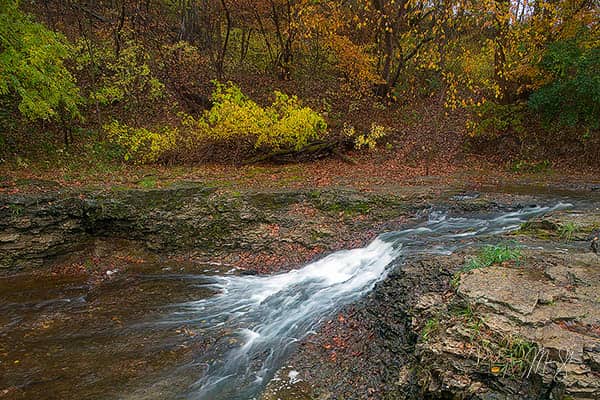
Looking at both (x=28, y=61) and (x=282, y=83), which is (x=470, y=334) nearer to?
(x=28, y=61)

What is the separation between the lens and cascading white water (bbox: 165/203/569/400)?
552 cm

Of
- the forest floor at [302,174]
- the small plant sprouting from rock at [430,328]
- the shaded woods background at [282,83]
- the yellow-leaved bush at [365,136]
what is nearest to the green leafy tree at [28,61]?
the shaded woods background at [282,83]

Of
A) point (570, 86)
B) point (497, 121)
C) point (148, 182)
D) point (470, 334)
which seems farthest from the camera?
point (497, 121)

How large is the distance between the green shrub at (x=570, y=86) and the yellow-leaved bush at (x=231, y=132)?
7.45 m

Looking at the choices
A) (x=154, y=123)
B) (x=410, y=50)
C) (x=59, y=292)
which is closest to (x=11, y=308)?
(x=59, y=292)

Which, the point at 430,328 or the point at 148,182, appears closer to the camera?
the point at 430,328

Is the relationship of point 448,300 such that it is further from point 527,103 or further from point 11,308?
point 527,103

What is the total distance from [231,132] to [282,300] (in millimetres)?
7758

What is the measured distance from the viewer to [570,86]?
1250cm

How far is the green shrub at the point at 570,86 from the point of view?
11727 mm

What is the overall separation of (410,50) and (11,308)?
1910 cm

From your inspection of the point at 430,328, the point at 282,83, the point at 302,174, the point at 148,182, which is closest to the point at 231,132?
the point at 302,174

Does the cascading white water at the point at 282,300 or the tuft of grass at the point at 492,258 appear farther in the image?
the cascading white water at the point at 282,300

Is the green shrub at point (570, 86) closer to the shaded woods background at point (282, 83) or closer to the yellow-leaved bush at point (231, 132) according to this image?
the shaded woods background at point (282, 83)
